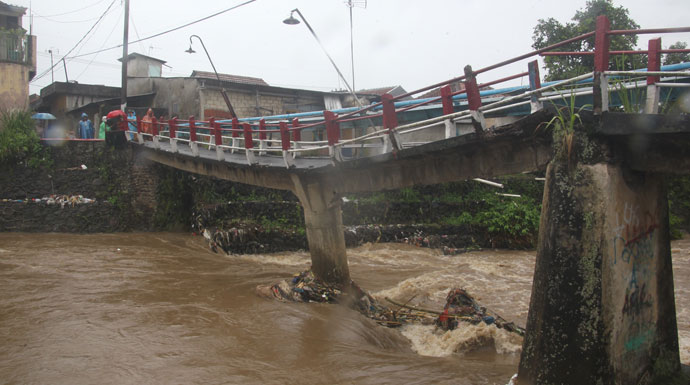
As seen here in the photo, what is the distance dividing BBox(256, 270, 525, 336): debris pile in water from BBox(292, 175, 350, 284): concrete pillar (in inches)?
10.4

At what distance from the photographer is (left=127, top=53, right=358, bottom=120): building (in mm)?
25203

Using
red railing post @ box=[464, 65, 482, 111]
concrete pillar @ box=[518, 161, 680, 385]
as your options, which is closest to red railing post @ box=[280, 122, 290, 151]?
red railing post @ box=[464, 65, 482, 111]

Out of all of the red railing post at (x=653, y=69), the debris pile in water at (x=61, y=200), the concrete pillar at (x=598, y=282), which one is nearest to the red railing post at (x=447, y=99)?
the concrete pillar at (x=598, y=282)

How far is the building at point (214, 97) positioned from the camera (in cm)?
2520

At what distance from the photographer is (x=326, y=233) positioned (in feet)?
34.8

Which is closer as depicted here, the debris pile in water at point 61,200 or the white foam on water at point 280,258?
the white foam on water at point 280,258

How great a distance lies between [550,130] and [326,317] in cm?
513

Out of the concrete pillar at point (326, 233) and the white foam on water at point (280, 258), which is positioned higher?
the concrete pillar at point (326, 233)

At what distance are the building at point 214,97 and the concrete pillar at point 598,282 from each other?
20.8 meters

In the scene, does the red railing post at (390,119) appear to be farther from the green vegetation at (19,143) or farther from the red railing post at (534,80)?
the green vegetation at (19,143)

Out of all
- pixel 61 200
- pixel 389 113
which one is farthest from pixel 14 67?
pixel 389 113

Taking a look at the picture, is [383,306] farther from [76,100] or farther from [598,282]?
[76,100]

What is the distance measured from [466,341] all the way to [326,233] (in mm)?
3868

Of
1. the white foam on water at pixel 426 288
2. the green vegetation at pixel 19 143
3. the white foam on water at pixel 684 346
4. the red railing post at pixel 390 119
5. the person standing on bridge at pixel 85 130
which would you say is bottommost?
the white foam on water at pixel 684 346
